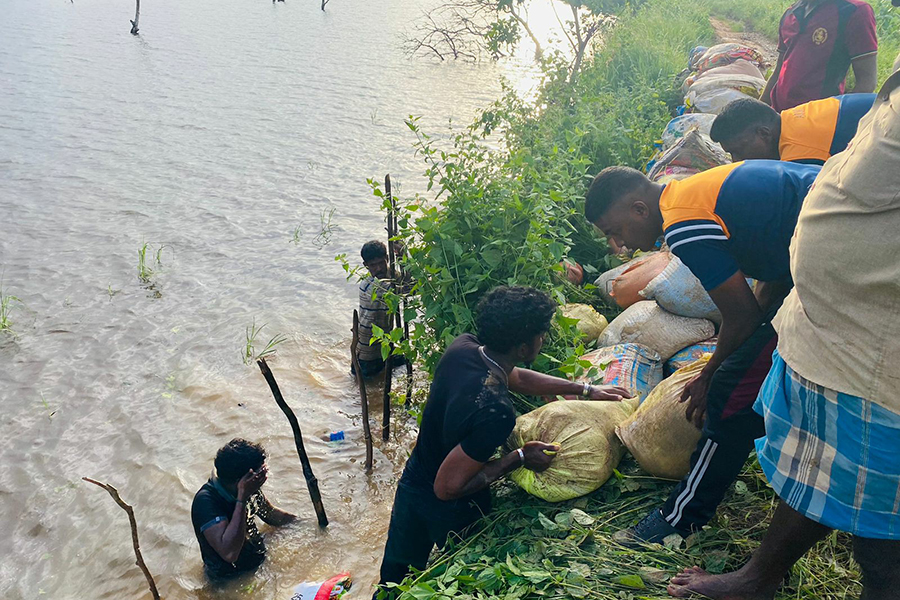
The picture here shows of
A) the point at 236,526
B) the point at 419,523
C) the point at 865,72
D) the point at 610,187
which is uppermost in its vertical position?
the point at 865,72

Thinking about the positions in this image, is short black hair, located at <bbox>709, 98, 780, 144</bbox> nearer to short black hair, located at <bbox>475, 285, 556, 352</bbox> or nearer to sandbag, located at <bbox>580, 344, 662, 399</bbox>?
sandbag, located at <bbox>580, 344, 662, 399</bbox>

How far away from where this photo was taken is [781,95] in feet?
14.7

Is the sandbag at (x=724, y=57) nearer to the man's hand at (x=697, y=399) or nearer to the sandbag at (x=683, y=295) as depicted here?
the sandbag at (x=683, y=295)

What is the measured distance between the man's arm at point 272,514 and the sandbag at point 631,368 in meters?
2.03

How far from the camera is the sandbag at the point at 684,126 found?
521cm

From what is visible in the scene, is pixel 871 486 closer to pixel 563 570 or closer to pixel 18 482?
pixel 563 570

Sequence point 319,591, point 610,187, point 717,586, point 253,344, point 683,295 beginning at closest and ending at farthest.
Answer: point 717,586, point 610,187, point 319,591, point 683,295, point 253,344

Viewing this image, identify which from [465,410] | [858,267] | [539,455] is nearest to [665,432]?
[539,455]

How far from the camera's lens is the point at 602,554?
2.29 meters

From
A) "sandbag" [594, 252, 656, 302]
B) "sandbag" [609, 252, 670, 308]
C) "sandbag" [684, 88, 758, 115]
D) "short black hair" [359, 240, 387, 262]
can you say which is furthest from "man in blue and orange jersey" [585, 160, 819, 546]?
"sandbag" [684, 88, 758, 115]

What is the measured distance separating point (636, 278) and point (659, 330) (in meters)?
0.53

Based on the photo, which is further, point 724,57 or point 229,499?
point 724,57

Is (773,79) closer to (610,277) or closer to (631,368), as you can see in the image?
(610,277)

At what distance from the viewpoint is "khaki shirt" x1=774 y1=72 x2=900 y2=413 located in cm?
140
